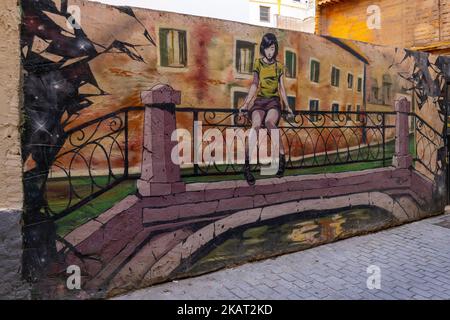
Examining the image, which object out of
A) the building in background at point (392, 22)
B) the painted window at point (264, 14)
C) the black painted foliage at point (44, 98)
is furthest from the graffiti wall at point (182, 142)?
the painted window at point (264, 14)

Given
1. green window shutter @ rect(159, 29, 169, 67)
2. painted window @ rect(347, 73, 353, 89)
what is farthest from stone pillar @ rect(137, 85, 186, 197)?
painted window @ rect(347, 73, 353, 89)

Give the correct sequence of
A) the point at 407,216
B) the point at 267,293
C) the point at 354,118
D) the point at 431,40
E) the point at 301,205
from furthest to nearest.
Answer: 1. the point at 431,40
2. the point at 407,216
3. the point at 354,118
4. the point at 301,205
5. the point at 267,293

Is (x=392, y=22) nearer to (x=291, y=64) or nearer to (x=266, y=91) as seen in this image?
(x=291, y=64)

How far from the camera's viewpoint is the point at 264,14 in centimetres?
3366

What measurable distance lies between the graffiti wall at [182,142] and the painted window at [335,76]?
0.06 feet

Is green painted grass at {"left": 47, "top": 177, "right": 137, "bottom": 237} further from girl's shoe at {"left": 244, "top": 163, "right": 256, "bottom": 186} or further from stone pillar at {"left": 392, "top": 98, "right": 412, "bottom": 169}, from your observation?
stone pillar at {"left": 392, "top": 98, "right": 412, "bottom": 169}

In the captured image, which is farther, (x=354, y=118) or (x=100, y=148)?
(x=354, y=118)

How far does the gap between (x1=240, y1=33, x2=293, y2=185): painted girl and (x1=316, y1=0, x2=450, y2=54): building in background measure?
7.05m

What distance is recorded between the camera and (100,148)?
3.53m

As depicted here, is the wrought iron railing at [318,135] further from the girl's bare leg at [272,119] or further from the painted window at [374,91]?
the painted window at [374,91]

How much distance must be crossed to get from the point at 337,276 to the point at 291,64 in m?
2.83

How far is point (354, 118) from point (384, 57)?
1268 mm
